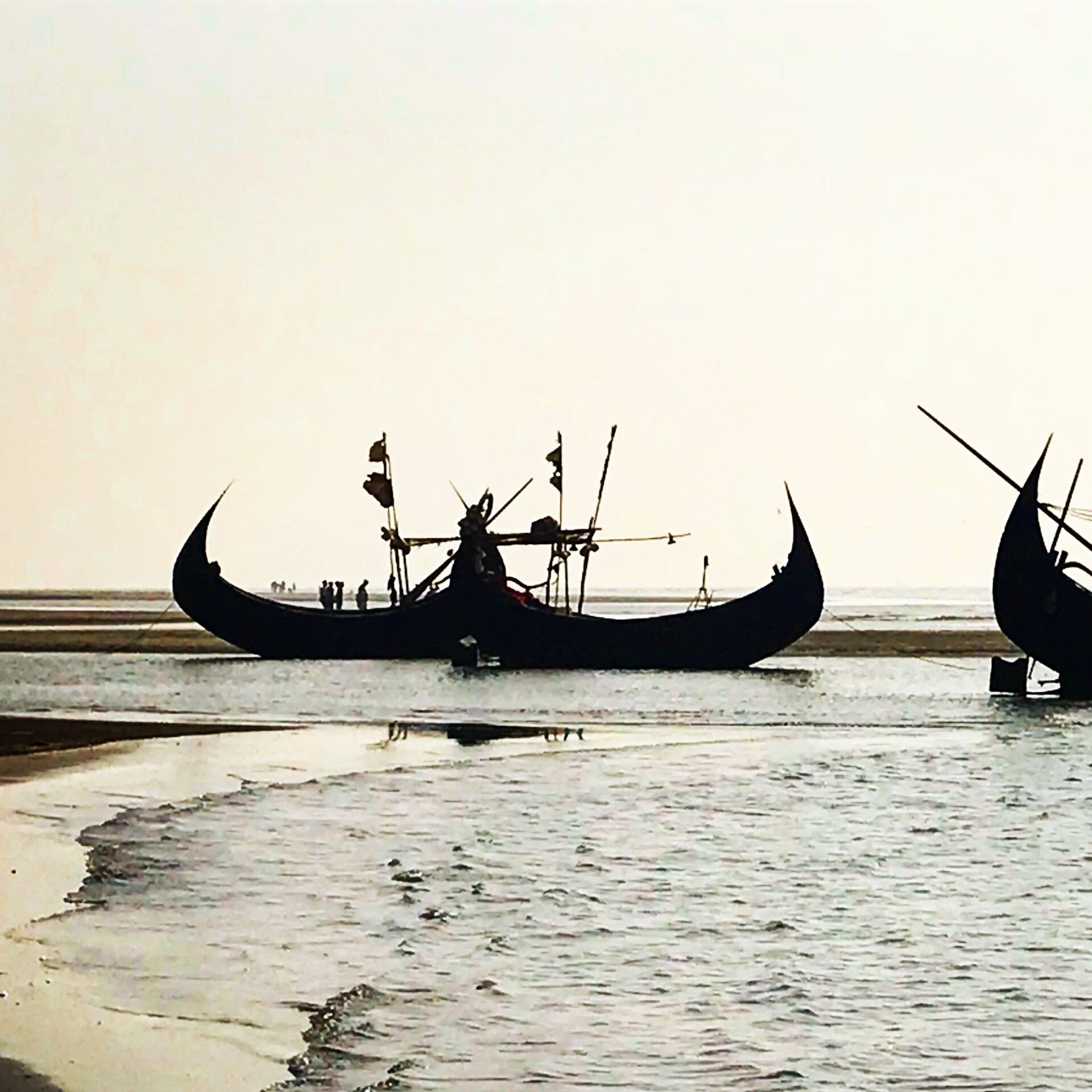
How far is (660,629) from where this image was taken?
50.8 metres

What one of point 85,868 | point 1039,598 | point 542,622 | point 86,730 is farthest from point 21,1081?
point 542,622

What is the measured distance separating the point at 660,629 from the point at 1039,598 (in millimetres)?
14236

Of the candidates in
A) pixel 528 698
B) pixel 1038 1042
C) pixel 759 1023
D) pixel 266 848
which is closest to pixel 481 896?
pixel 266 848

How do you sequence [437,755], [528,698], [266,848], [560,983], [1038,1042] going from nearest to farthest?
1. [1038,1042]
2. [560,983]
3. [266,848]
4. [437,755]
5. [528,698]

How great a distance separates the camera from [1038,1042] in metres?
10.2

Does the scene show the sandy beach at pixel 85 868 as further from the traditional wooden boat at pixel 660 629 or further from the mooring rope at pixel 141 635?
the mooring rope at pixel 141 635

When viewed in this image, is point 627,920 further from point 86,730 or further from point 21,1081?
point 86,730

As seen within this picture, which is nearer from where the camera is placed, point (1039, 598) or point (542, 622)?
point (1039, 598)

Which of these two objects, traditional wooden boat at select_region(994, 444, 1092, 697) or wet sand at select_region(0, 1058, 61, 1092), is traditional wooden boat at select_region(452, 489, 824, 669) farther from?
wet sand at select_region(0, 1058, 61, 1092)

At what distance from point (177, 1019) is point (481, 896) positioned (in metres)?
4.14

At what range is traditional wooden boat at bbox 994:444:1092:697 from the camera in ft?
125

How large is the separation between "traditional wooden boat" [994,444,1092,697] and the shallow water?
12545 millimetres

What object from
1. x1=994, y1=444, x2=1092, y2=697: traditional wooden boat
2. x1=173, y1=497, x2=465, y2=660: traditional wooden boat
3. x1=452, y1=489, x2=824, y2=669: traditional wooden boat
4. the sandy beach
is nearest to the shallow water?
the sandy beach

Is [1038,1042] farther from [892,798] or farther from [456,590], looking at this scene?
[456,590]
